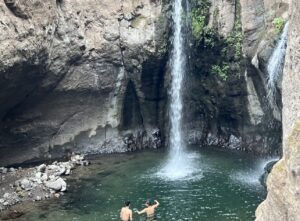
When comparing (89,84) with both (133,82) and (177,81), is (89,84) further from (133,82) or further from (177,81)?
(177,81)

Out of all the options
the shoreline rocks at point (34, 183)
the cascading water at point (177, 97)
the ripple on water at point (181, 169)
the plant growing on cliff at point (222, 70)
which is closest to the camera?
the shoreline rocks at point (34, 183)

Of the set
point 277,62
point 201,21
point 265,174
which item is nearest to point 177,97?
point 201,21

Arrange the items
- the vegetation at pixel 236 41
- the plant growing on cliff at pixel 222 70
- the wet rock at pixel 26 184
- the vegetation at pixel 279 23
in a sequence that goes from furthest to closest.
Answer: the plant growing on cliff at pixel 222 70, the vegetation at pixel 236 41, the vegetation at pixel 279 23, the wet rock at pixel 26 184

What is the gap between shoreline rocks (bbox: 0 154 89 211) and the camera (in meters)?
25.8

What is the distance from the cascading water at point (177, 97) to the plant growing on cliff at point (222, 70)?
7.74 feet

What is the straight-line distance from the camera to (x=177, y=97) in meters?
35.2

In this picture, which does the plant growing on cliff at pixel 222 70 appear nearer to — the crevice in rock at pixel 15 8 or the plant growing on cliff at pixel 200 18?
the plant growing on cliff at pixel 200 18

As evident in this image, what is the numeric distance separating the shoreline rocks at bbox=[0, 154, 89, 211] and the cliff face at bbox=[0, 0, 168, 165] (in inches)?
99.2

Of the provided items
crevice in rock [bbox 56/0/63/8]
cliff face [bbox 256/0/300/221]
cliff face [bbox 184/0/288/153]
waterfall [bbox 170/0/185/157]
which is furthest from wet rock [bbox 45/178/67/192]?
cliff face [bbox 256/0/300/221]

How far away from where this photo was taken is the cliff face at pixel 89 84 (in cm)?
2991

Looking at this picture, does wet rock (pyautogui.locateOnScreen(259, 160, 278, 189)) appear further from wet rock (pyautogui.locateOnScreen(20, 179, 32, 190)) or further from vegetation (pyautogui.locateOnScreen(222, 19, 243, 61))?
wet rock (pyautogui.locateOnScreen(20, 179, 32, 190))

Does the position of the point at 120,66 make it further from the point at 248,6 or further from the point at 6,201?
the point at 6,201

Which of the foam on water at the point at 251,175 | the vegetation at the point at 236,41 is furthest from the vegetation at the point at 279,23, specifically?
the foam on water at the point at 251,175

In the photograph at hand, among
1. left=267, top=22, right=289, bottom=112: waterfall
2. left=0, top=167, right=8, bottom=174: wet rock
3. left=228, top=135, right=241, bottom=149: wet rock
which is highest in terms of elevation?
left=267, top=22, right=289, bottom=112: waterfall
